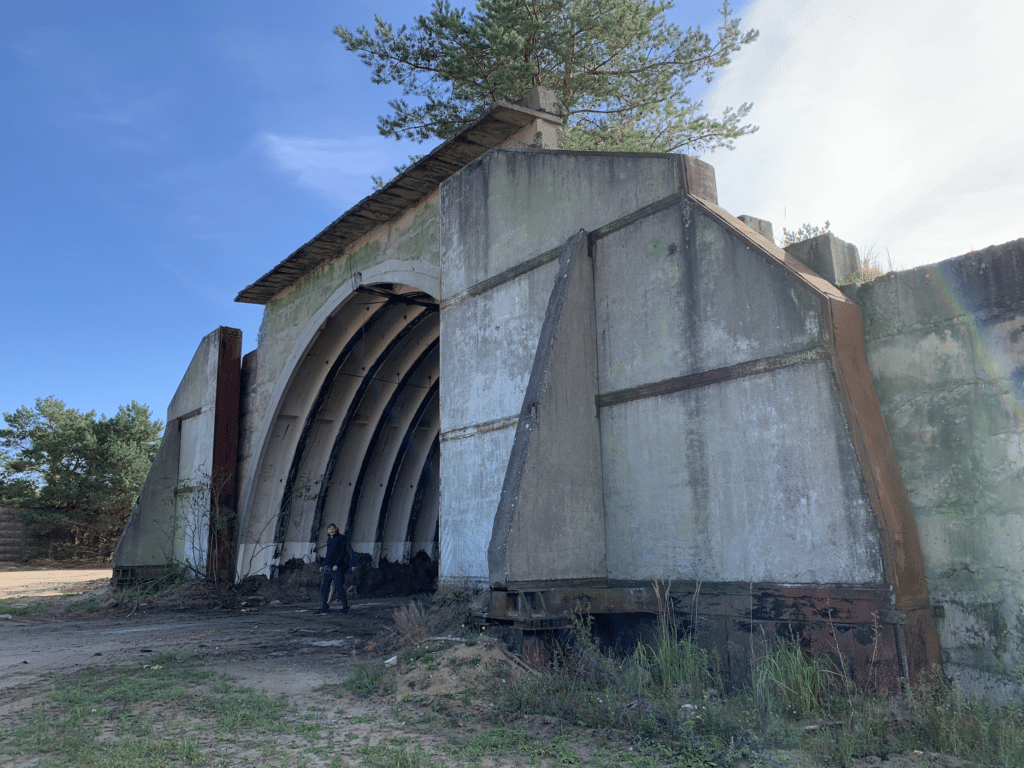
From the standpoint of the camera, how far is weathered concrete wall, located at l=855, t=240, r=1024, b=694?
467cm

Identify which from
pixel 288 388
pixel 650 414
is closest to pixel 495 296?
pixel 650 414

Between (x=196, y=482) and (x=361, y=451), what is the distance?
3.50 metres

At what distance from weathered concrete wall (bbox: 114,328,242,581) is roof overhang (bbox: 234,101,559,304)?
1.85 m

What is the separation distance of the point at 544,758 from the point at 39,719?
3.52m

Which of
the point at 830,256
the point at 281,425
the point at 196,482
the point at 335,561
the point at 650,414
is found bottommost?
the point at 335,561

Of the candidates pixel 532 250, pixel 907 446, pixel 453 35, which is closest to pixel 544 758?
pixel 907 446

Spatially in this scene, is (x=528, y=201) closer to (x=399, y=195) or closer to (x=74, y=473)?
(x=399, y=195)

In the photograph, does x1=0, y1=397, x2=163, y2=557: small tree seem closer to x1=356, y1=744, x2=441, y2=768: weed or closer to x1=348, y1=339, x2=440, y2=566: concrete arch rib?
x1=348, y1=339, x2=440, y2=566: concrete arch rib

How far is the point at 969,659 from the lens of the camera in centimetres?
475

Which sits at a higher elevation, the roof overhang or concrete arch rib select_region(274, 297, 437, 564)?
the roof overhang

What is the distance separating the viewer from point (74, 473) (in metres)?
36.2

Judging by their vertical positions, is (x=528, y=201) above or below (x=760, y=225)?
above

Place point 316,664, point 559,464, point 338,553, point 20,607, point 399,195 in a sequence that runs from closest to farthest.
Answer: point 559,464
point 316,664
point 399,195
point 338,553
point 20,607

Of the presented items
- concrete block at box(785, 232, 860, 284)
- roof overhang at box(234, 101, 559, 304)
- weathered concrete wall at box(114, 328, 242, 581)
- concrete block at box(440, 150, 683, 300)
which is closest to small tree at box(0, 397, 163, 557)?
weathered concrete wall at box(114, 328, 242, 581)
